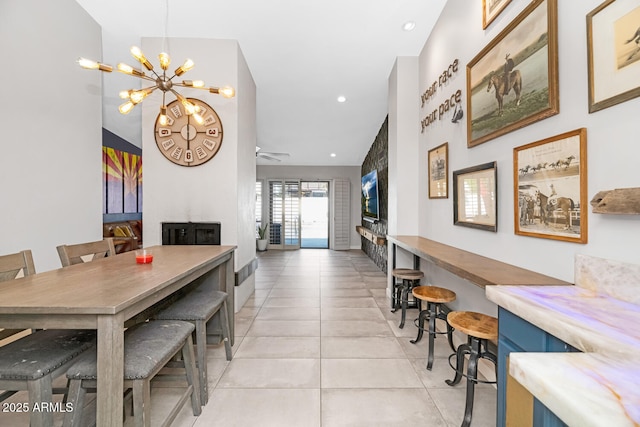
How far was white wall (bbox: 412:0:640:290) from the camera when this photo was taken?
1214 millimetres

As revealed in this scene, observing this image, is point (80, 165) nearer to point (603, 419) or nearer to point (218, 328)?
point (218, 328)

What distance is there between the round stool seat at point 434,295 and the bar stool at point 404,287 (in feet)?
1.87

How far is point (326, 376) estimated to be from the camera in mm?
2184

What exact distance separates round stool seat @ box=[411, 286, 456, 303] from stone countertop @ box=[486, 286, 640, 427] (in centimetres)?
113

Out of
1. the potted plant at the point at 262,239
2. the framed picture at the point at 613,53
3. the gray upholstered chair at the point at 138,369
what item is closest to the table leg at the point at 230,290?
the gray upholstered chair at the point at 138,369

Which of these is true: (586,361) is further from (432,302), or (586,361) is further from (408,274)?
(408,274)

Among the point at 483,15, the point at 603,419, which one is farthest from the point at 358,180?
the point at 603,419

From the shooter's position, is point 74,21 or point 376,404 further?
point 74,21

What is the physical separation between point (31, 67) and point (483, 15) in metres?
3.74

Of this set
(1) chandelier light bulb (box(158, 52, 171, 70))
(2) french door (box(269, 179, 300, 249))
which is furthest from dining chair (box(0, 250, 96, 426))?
(2) french door (box(269, 179, 300, 249))

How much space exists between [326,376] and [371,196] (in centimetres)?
488

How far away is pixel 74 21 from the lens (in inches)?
→ 116

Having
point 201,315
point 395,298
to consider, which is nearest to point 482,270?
point 201,315

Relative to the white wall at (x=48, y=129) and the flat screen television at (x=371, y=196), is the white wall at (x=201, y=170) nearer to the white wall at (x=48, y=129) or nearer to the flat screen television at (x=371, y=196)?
the white wall at (x=48, y=129)
